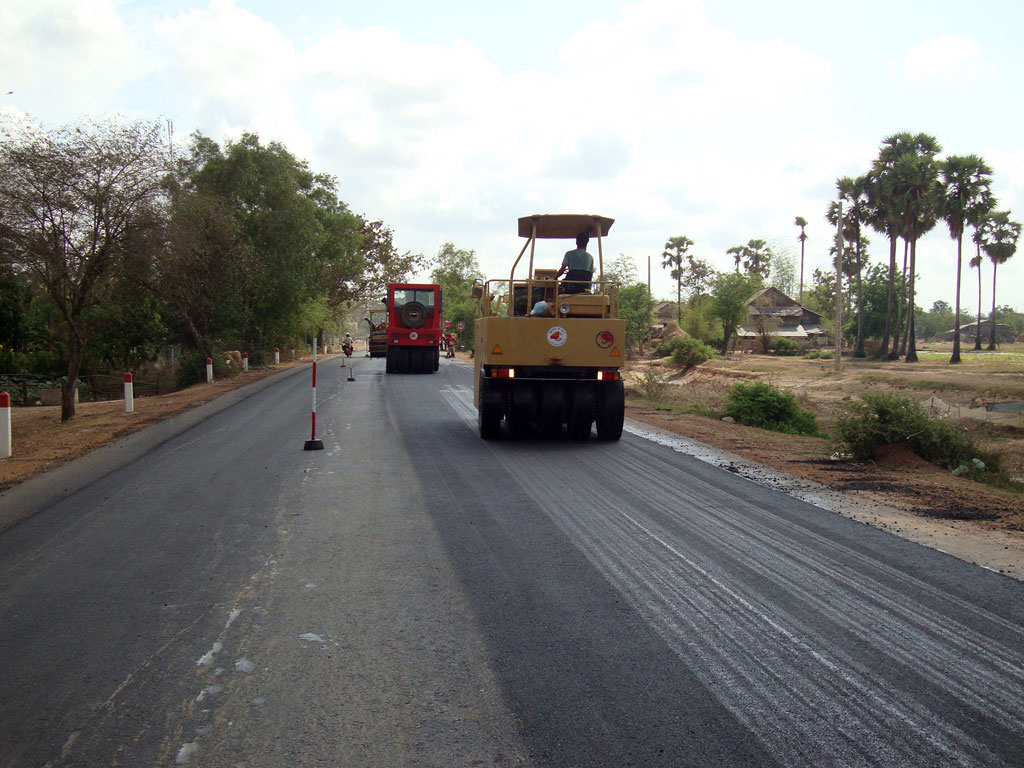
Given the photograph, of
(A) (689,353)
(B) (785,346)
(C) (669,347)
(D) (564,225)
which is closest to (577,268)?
(D) (564,225)

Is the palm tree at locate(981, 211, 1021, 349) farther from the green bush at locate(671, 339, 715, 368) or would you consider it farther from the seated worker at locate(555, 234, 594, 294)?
the seated worker at locate(555, 234, 594, 294)

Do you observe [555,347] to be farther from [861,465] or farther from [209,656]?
[209,656]

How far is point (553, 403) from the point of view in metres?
12.6

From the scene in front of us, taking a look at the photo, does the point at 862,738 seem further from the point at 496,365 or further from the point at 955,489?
the point at 496,365

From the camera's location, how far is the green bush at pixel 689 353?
43.0 meters

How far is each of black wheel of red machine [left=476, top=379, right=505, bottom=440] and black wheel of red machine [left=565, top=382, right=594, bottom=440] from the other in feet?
3.63

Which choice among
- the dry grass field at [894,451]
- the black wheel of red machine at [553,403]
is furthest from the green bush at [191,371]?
the black wheel of red machine at [553,403]

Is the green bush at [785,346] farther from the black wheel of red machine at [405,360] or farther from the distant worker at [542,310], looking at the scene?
the distant worker at [542,310]

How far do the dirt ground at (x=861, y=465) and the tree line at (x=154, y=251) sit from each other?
320 centimetres

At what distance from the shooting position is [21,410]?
25359 mm

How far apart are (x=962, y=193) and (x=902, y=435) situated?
3957 centimetres

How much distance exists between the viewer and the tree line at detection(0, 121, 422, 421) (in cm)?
1661

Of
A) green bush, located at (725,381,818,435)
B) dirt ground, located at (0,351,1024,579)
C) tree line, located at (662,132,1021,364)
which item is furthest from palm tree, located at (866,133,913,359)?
green bush, located at (725,381,818,435)

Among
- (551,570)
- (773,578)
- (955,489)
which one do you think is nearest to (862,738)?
(773,578)
